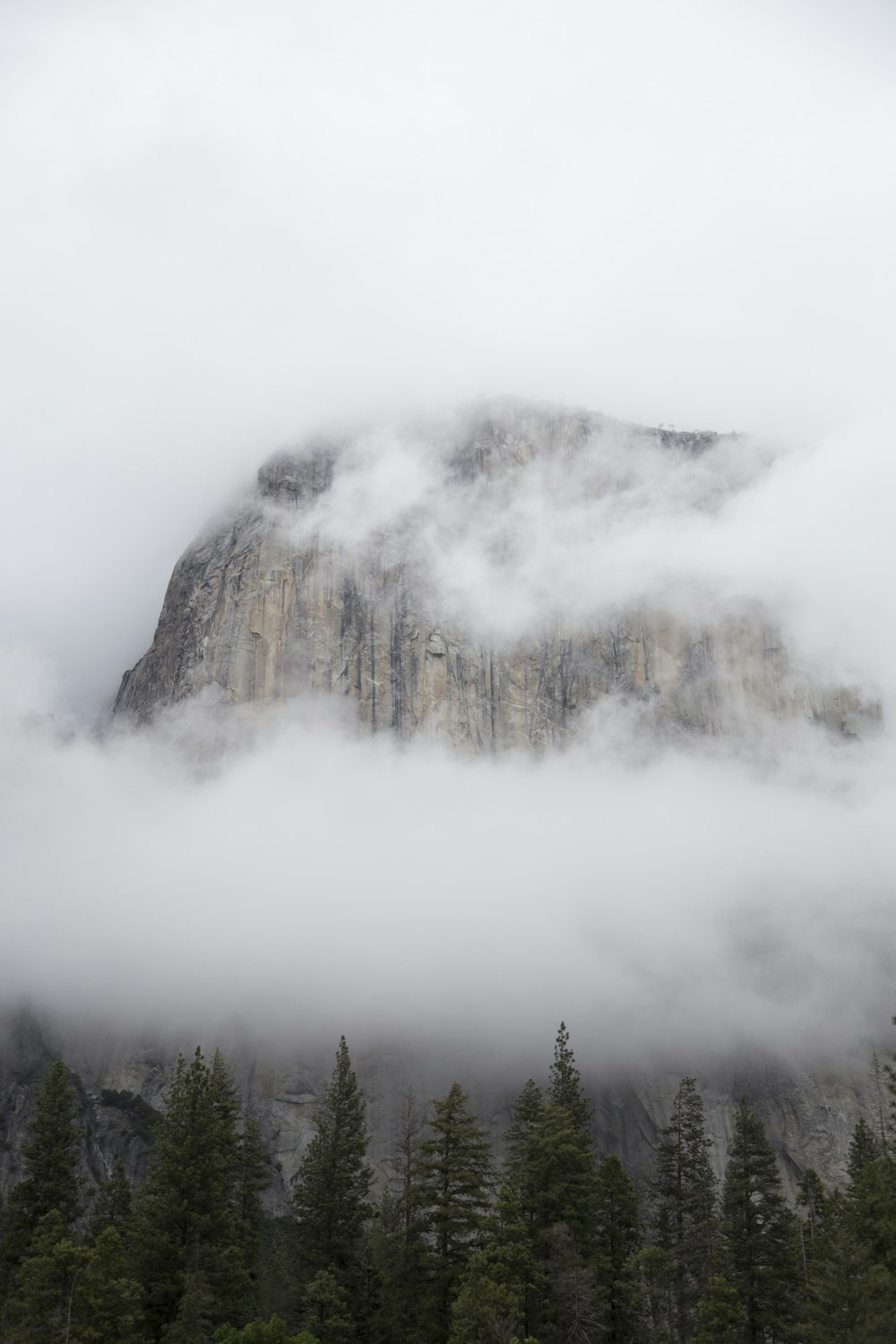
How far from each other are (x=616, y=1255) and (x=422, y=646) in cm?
8569

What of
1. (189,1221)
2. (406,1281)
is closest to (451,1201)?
(406,1281)

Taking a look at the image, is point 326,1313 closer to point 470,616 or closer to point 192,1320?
point 192,1320

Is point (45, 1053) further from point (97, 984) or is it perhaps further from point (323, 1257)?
point (323, 1257)

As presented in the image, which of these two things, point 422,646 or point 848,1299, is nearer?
point 848,1299

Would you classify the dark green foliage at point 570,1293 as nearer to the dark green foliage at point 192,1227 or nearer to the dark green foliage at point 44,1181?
the dark green foliage at point 192,1227

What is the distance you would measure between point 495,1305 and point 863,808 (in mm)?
107872

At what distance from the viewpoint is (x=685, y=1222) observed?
57.1 m

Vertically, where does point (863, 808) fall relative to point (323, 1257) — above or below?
above

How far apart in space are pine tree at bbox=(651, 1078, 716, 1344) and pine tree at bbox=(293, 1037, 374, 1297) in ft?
43.5

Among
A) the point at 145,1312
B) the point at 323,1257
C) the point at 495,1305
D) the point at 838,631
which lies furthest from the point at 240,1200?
the point at 838,631

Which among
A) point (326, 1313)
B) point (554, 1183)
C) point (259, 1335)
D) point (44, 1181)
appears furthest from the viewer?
point (44, 1181)

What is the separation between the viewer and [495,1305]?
39531 millimetres

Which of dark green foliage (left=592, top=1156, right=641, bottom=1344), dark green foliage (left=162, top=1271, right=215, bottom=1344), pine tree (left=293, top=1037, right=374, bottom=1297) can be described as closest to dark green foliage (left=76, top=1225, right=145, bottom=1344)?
dark green foliage (left=162, top=1271, right=215, bottom=1344)

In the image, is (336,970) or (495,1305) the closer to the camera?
(495,1305)
